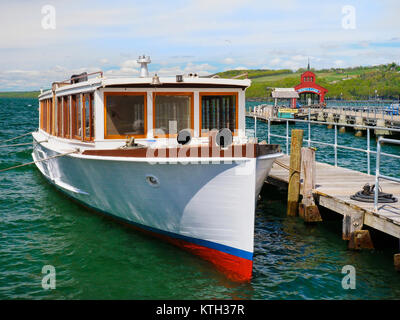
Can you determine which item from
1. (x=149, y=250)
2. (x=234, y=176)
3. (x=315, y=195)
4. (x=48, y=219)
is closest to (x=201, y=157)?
(x=234, y=176)

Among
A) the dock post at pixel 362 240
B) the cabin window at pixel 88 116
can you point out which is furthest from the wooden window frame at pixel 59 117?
the dock post at pixel 362 240

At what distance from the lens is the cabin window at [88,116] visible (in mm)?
10531

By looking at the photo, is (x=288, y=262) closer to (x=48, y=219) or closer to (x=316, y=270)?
(x=316, y=270)

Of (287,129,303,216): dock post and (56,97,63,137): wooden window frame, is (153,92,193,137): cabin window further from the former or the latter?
(56,97,63,137): wooden window frame

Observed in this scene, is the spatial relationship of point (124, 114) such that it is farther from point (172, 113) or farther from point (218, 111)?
point (218, 111)

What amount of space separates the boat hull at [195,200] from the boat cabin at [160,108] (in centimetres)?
87

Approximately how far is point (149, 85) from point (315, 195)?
14.6ft

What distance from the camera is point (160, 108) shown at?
10.1 meters

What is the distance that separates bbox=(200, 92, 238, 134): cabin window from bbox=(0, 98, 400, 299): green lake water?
8.55 feet

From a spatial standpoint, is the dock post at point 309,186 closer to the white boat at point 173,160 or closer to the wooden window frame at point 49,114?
the white boat at point 173,160

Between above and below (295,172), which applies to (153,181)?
above

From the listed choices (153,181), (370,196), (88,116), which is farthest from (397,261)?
(88,116)

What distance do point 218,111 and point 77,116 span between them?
11.7ft

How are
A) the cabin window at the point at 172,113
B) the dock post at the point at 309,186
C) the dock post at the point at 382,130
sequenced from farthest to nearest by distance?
1. the dock post at the point at 382,130
2. the dock post at the point at 309,186
3. the cabin window at the point at 172,113
